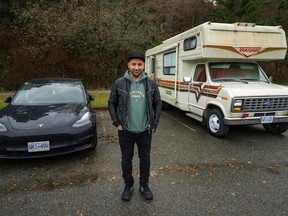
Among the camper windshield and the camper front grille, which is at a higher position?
the camper windshield

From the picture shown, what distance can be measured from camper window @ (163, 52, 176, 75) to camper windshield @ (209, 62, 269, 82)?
70.0 inches

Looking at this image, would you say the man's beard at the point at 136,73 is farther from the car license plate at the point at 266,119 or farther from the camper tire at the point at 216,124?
the car license plate at the point at 266,119

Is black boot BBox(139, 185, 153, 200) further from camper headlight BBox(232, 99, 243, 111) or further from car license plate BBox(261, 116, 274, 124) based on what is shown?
car license plate BBox(261, 116, 274, 124)

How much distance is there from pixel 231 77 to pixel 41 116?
477cm

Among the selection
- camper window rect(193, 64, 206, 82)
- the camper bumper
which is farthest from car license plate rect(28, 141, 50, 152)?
camper window rect(193, 64, 206, 82)

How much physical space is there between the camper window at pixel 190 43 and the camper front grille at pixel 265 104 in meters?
2.12

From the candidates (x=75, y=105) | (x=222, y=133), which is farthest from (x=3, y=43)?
(x=222, y=133)

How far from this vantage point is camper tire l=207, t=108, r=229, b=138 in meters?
5.47

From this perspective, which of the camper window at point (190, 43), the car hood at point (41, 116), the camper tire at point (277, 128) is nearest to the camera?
the car hood at point (41, 116)

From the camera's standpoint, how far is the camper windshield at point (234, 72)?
607 cm

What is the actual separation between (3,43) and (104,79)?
6676 millimetres

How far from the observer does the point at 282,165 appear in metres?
4.26

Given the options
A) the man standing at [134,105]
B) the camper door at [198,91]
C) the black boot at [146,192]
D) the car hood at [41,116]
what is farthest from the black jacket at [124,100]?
the camper door at [198,91]

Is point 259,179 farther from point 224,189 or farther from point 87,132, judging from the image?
point 87,132
